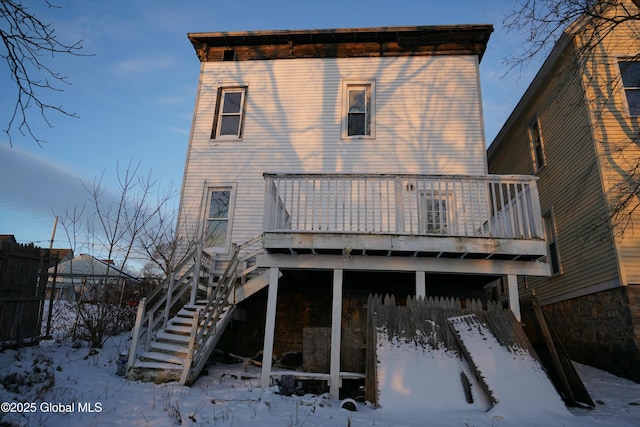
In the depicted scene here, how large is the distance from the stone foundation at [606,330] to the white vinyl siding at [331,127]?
13.9 feet

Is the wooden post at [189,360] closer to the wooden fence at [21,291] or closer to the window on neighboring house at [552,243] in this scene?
the wooden fence at [21,291]

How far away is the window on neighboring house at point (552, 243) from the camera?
11.5 meters

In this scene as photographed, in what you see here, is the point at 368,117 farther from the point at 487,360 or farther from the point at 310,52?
the point at 487,360

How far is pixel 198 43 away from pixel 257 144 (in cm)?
399

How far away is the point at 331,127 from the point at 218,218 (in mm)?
4109

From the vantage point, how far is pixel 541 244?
682cm

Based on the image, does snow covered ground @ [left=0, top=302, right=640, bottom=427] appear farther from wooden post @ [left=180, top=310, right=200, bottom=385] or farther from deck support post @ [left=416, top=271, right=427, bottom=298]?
deck support post @ [left=416, top=271, right=427, bottom=298]

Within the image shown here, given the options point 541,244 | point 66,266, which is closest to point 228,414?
point 541,244

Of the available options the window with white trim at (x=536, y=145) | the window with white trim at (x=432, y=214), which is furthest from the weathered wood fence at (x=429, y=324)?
the window with white trim at (x=536, y=145)

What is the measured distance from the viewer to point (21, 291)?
763 centimetres

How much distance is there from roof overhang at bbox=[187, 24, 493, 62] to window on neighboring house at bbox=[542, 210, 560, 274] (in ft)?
17.5

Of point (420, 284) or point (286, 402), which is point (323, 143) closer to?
point (420, 284)

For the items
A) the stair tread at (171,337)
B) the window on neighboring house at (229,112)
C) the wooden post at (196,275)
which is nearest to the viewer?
the stair tread at (171,337)

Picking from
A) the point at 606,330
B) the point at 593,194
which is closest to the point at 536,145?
the point at 593,194
